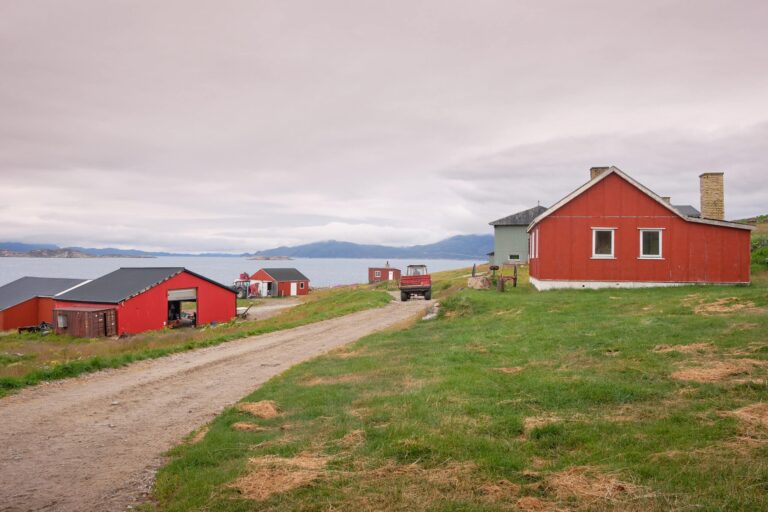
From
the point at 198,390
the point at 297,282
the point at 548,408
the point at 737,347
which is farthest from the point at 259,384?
the point at 297,282

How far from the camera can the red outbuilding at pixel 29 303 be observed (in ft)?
174

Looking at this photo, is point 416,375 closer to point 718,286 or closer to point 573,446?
point 573,446

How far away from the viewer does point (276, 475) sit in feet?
22.5

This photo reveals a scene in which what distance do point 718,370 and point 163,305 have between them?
142 feet

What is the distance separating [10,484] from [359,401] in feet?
18.8

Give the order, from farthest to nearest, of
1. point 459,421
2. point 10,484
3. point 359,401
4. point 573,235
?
point 573,235 → point 359,401 → point 459,421 → point 10,484

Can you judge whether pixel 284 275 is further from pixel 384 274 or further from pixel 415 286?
pixel 415 286

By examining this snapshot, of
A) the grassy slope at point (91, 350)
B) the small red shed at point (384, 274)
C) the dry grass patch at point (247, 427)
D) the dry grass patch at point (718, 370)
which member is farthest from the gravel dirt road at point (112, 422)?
the small red shed at point (384, 274)

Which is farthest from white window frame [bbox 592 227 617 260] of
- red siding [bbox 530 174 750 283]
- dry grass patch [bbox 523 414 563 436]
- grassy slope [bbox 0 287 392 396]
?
dry grass patch [bbox 523 414 563 436]

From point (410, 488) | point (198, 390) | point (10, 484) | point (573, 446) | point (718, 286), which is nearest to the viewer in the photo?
point (410, 488)

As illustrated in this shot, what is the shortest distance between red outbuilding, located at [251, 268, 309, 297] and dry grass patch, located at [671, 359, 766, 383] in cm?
8889

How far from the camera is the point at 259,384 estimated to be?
14.9 m

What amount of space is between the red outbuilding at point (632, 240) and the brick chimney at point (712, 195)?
0.17ft

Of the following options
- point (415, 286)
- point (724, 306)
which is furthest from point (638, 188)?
point (415, 286)
